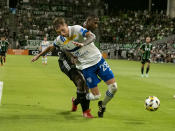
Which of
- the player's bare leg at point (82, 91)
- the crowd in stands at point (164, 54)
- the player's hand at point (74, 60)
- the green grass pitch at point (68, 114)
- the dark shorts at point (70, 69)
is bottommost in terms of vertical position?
the crowd in stands at point (164, 54)

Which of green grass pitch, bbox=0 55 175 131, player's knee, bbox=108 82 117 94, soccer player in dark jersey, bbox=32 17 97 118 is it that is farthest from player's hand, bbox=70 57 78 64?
green grass pitch, bbox=0 55 175 131

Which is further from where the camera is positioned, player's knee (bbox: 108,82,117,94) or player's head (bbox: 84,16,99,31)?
player's knee (bbox: 108,82,117,94)

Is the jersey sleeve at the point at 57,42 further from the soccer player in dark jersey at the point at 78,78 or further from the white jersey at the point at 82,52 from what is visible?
the soccer player in dark jersey at the point at 78,78

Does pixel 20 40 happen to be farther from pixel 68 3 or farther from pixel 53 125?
pixel 53 125

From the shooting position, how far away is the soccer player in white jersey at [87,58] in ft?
25.8

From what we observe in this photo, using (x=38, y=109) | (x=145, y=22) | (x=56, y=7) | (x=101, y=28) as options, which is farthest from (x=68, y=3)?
(x=38, y=109)

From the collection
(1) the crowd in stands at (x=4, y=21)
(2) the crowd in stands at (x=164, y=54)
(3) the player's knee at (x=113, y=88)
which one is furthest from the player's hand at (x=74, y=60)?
(1) the crowd in stands at (x=4, y=21)

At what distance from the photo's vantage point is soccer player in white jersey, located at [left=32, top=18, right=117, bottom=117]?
788 centimetres

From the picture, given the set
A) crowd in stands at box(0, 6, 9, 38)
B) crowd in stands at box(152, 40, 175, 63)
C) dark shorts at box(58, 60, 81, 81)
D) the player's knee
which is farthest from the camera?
crowd in stands at box(0, 6, 9, 38)

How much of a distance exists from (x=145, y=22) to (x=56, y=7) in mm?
13468

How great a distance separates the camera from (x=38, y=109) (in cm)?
920

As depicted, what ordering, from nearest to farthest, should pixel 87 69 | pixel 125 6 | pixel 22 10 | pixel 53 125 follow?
pixel 53 125 → pixel 87 69 → pixel 22 10 → pixel 125 6

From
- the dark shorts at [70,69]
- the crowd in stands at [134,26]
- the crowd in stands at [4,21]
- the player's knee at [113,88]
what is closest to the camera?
the player's knee at [113,88]

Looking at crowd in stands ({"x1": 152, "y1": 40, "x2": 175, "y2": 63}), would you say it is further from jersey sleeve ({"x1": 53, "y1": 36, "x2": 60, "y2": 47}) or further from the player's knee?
the player's knee
